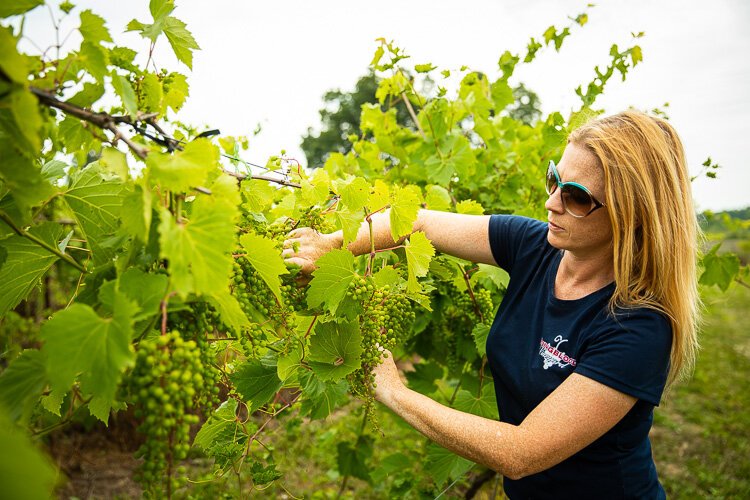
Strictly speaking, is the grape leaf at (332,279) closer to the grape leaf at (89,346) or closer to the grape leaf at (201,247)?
the grape leaf at (201,247)

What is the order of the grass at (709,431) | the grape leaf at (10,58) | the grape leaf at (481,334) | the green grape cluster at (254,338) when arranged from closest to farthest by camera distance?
the grape leaf at (10,58)
the green grape cluster at (254,338)
the grape leaf at (481,334)
the grass at (709,431)

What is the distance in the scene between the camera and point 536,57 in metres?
3.29

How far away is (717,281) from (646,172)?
2.29 meters

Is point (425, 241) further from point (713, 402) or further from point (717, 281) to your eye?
point (713, 402)

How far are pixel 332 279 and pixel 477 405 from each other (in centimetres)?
141

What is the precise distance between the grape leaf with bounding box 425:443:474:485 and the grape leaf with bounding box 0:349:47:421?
1914mm

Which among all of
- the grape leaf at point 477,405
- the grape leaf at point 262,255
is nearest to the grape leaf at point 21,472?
the grape leaf at point 262,255

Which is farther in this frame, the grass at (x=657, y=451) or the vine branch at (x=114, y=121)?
the grass at (x=657, y=451)

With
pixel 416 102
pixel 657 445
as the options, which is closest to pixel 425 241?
pixel 416 102

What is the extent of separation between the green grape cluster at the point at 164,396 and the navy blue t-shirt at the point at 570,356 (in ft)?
3.59

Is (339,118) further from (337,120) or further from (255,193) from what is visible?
(255,193)

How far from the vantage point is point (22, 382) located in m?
0.95

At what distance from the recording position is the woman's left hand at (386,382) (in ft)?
5.32

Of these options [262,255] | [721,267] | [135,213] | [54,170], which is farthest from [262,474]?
[721,267]
